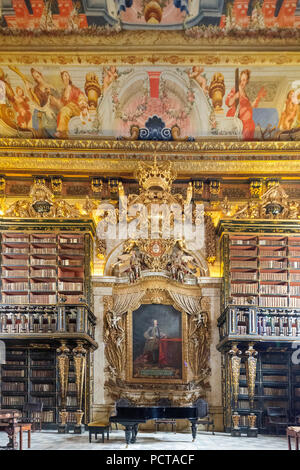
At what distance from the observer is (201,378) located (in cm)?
1594

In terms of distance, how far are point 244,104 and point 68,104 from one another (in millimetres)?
4430

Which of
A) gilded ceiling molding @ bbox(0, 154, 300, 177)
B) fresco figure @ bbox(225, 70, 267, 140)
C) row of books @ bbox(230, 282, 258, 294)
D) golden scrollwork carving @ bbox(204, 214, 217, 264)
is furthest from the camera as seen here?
gilded ceiling molding @ bbox(0, 154, 300, 177)

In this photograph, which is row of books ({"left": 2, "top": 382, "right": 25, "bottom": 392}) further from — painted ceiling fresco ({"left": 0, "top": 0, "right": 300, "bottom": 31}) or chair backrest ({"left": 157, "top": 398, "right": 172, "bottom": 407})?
painted ceiling fresco ({"left": 0, "top": 0, "right": 300, "bottom": 31})

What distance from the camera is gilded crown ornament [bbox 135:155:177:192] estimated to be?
16547 mm

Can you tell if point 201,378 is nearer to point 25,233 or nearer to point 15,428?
point 25,233

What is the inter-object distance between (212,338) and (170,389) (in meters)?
1.61

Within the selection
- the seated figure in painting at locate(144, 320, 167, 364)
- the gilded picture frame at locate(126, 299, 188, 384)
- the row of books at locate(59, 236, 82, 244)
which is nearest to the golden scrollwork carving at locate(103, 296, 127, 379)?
the gilded picture frame at locate(126, 299, 188, 384)

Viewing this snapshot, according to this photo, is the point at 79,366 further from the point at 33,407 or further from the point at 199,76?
the point at 199,76

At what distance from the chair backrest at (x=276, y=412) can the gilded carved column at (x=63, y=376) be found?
454cm

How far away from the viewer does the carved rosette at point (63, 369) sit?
569 inches

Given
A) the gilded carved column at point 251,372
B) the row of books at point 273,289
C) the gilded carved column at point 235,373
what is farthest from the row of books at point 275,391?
the row of books at point 273,289

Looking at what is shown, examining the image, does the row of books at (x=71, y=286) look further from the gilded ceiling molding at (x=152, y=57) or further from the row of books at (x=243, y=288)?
the gilded ceiling molding at (x=152, y=57)

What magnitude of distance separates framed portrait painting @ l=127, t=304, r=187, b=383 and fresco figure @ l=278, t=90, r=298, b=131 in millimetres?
5416

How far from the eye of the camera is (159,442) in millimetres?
12641
